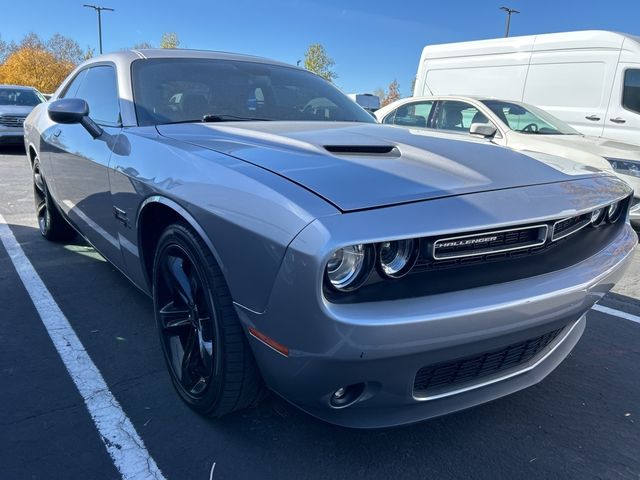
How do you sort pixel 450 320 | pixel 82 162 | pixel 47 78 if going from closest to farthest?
pixel 450 320 → pixel 82 162 → pixel 47 78

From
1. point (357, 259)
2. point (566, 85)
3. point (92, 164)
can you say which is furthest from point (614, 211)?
point (566, 85)

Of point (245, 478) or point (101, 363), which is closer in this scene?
point (245, 478)

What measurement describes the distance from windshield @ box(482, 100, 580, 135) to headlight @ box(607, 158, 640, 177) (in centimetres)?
92

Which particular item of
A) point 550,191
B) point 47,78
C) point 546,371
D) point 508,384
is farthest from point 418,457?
point 47,78

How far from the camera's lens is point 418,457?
1.94m

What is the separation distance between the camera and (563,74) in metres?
7.33

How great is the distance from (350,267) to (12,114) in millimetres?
12452

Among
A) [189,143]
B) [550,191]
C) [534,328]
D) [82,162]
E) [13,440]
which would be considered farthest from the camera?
[82,162]

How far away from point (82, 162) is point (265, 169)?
5.94 feet

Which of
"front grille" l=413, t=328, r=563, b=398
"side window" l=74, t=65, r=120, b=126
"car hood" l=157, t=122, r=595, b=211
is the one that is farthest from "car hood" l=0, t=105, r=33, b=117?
"front grille" l=413, t=328, r=563, b=398

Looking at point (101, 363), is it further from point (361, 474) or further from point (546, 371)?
point (546, 371)

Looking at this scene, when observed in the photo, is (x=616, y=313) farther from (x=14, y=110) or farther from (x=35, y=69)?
(x=35, y=69)

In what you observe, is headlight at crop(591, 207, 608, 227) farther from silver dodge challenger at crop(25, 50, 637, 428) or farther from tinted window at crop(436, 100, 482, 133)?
tinted window at crop(436, 100, 482, 133)

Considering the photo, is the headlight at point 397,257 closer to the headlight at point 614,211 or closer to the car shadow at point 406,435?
the car shadow at point 406,435
